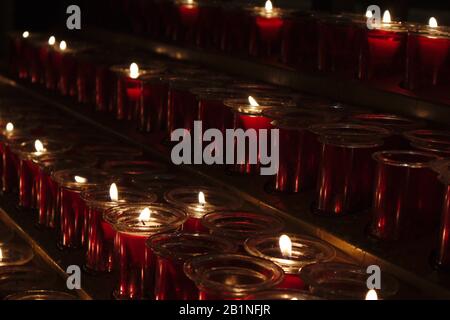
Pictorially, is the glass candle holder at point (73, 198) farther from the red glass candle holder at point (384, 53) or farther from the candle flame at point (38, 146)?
the red glass candle holder at point (384, 53)

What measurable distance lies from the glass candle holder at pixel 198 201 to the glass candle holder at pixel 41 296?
34 centimetres

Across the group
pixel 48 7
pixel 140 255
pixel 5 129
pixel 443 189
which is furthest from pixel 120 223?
pixel 48 7

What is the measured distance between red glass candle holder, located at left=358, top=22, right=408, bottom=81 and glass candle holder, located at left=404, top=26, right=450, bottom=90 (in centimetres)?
8

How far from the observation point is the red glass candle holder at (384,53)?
226cm

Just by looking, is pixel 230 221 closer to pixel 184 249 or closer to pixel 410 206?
pixel 184 249

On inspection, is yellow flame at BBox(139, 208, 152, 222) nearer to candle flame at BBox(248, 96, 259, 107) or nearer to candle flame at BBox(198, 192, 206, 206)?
candle flame at BBox(198, 192, 206, 206)

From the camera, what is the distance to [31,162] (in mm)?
2621

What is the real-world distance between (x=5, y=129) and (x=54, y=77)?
0.81m

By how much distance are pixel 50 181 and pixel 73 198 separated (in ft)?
0.65

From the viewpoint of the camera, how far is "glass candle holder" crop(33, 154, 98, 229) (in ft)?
8.23

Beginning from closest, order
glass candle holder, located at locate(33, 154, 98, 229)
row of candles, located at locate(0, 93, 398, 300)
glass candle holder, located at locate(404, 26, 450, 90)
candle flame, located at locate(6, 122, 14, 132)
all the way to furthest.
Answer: row of candles, located at locate(0, 93, 398, 300) < glass candle holder, located at locate(404, 26, 450, 90) < glass candle holder, located at locate(33, 154, 98, 229) < candle flame, located at locate(6, 122, 14, 132)

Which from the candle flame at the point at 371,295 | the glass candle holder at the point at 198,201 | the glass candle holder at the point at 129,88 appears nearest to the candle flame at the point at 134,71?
the glass candle holder at the point at 129,88

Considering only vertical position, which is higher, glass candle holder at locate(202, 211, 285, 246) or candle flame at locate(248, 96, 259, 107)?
candle flame at locate(248, 96, 259, 107)

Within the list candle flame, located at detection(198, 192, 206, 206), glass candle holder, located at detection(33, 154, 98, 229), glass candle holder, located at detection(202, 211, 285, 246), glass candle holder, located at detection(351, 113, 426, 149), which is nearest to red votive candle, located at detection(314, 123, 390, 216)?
glass candle holder, located at detection(351, 113, 426, 149)
